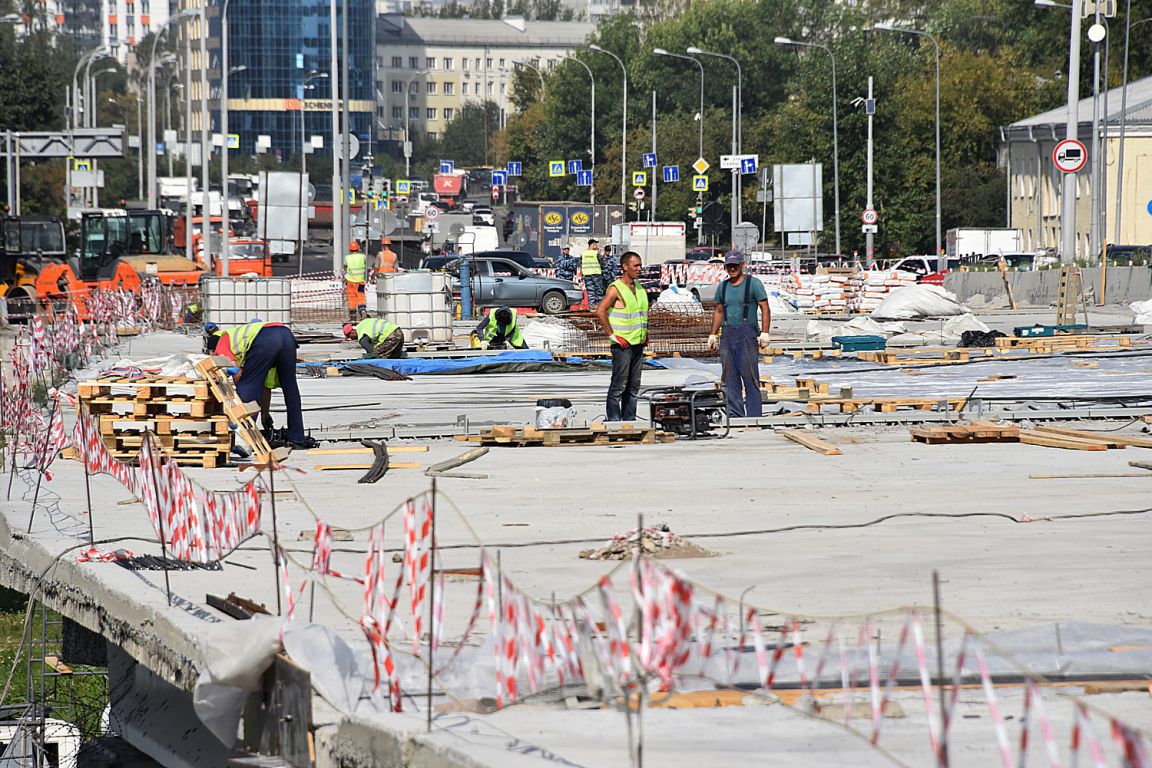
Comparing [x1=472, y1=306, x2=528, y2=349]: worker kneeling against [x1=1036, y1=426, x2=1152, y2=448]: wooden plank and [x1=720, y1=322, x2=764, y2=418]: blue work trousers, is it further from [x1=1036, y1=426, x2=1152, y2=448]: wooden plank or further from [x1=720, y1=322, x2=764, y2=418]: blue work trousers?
[x1=1036, y1=426, x2=1152, y2=448]: wooden plank

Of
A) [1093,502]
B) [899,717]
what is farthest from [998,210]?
[899,717]

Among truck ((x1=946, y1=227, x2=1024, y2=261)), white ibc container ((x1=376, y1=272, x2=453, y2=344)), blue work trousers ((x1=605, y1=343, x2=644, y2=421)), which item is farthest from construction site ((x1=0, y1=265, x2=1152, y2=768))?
truck ((x1=946, y1=227, x2=1024, y2=261))

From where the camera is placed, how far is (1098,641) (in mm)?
7070

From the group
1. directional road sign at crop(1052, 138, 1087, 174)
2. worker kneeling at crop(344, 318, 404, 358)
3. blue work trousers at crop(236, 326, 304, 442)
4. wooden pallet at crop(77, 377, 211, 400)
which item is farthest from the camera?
directional road sign at crop(1052, 138, 1087, 174)

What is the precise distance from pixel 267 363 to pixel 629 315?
3.55 meters

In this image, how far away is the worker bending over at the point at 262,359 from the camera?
15016 millimetres

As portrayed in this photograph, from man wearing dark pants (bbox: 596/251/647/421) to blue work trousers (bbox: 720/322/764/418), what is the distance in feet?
2.81

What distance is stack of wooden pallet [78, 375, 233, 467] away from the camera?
1424cm

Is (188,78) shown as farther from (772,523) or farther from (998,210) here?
(998,210)

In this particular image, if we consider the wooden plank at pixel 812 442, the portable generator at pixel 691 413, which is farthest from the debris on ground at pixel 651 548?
the portable generator at pixel 691 413

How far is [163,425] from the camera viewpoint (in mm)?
14336

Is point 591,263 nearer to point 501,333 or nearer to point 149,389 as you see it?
point 501,333

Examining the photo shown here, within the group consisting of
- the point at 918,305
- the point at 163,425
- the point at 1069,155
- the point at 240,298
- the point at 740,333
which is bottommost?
the point at 163,425

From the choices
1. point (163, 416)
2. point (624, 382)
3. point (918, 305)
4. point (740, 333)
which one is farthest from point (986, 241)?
point (163, 416)
